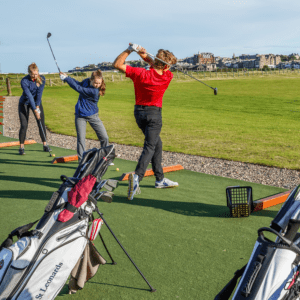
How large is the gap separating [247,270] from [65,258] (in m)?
1.32

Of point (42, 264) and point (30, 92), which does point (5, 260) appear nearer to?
point (42, 264)

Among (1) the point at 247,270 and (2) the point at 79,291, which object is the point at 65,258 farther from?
(1) the point at 247,270

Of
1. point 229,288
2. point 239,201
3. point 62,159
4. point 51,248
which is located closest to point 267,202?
point 239,201

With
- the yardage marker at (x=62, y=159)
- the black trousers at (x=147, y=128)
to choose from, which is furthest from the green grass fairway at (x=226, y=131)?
the black trousers at (x=147, y=128)

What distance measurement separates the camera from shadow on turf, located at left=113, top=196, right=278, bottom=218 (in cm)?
514

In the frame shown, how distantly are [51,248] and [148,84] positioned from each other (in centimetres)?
336

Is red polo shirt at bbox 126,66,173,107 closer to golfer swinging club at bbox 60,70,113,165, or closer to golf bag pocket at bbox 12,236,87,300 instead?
golfer swinging club at bbox 60,70,113,165

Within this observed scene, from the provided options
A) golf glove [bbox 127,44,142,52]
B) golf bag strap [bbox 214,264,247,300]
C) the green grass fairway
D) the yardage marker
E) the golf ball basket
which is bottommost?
the green grass fairway

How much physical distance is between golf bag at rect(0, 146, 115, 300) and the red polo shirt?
8.91ft

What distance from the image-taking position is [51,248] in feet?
8.93

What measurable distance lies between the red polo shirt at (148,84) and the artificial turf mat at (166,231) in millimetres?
1556

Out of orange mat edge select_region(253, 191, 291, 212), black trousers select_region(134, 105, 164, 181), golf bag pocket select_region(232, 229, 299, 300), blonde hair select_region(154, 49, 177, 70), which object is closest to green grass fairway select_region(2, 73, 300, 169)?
orange mat edge select_region(253, 191, 291, 212)

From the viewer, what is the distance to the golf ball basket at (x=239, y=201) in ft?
16.1

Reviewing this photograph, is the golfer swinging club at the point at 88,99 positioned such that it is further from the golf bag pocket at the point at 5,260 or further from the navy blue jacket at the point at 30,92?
the golf bag pocket at the point at 5,260
